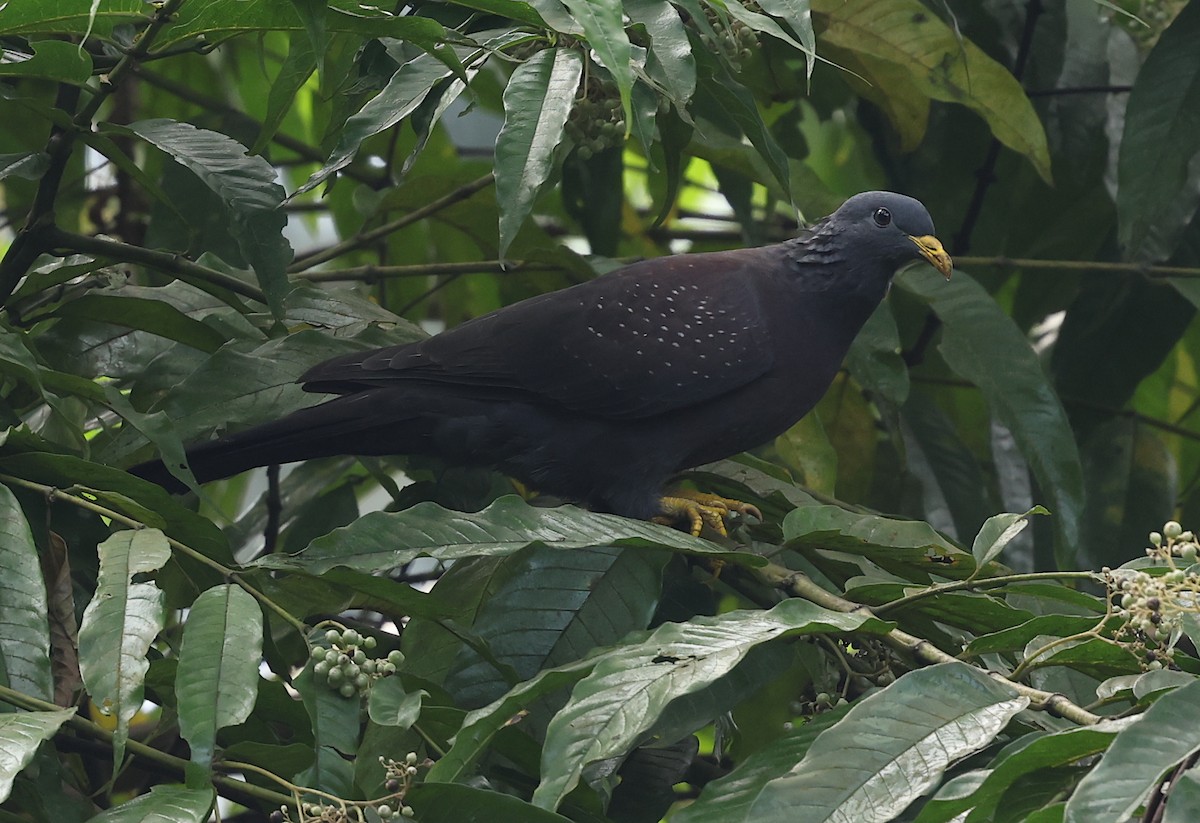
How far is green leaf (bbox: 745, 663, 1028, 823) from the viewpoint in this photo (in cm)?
137

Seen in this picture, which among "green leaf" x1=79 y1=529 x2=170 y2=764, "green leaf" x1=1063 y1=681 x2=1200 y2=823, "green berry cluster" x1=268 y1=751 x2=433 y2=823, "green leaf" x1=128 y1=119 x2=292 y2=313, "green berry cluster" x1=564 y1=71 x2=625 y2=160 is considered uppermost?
"green berry cluster" x1=564 y1=71 x2=625 y2=160

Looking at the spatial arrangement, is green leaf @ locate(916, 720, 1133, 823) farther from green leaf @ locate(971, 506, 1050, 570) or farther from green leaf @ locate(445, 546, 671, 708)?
green leaf @ locate(445, 546, 671, 708)

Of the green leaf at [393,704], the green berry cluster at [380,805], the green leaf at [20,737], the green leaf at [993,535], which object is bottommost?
the green berry cluster at [380,805]

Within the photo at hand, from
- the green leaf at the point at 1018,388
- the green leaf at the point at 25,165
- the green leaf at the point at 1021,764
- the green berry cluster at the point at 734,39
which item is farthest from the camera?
the green leaf at the point at 1018,388

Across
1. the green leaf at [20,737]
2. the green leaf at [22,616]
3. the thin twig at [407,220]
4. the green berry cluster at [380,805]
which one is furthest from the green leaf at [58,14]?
the thin twig at [407,220]

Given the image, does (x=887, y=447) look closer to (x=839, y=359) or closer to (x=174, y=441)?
(x=839, y=359)

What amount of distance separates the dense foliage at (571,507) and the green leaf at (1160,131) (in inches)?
0.4

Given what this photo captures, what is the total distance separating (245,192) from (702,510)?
1325 millimetres

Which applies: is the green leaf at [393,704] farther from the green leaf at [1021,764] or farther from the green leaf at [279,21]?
the green leaf at [279,21]

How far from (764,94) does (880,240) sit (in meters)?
0.65

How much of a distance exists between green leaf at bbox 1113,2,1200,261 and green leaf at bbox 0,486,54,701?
2.53 metres

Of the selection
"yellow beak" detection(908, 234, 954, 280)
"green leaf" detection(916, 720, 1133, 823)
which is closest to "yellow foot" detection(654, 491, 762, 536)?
"yellow beak" detection(908, 234, 954, 280)

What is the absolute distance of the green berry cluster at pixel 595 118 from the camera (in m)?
2.46

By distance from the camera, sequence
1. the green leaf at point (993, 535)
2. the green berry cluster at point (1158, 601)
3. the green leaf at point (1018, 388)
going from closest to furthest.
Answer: the green berry cluster at point (1158, 601), the green leaf at point (993, 535), the green leaf at point (1018, 388)
